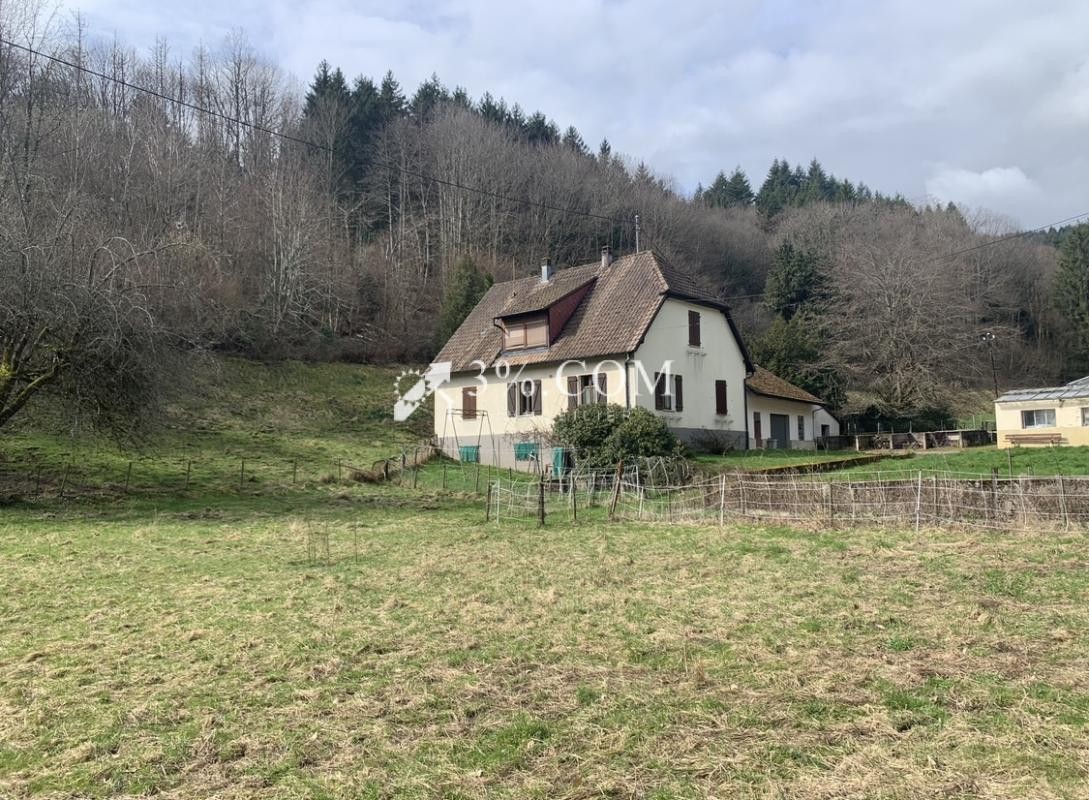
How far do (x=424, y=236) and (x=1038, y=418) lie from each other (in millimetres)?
36085

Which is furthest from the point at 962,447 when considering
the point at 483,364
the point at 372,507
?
the point at 372,507

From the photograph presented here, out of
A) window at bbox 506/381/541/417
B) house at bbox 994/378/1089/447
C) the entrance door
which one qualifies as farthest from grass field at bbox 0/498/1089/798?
house at bbox 994/378/1089/447

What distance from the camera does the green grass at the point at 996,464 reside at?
20.1 meters

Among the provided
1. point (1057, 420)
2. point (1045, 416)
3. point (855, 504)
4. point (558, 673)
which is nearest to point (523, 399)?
point (855, 504)

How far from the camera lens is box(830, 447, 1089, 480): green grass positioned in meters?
20.1

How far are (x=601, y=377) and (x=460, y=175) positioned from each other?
26.9 meters

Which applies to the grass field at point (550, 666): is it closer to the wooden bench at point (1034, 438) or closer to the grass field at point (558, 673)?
the grass field at point (558, 673)

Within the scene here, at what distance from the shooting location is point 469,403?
106 feet

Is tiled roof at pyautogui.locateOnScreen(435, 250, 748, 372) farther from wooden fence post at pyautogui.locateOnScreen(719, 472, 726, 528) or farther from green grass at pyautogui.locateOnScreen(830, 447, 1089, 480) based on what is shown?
wooden fence post at pyautogui.locateOnScreen(719, 472, 726, 528)

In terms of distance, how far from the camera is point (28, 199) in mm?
17609

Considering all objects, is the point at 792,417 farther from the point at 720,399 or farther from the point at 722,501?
the point at 722,501

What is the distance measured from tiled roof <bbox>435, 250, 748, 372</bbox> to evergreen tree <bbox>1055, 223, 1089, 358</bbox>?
39.3 metres

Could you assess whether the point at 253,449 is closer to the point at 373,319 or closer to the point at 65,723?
the point at 373,319

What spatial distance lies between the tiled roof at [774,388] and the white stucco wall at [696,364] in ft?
5.99
